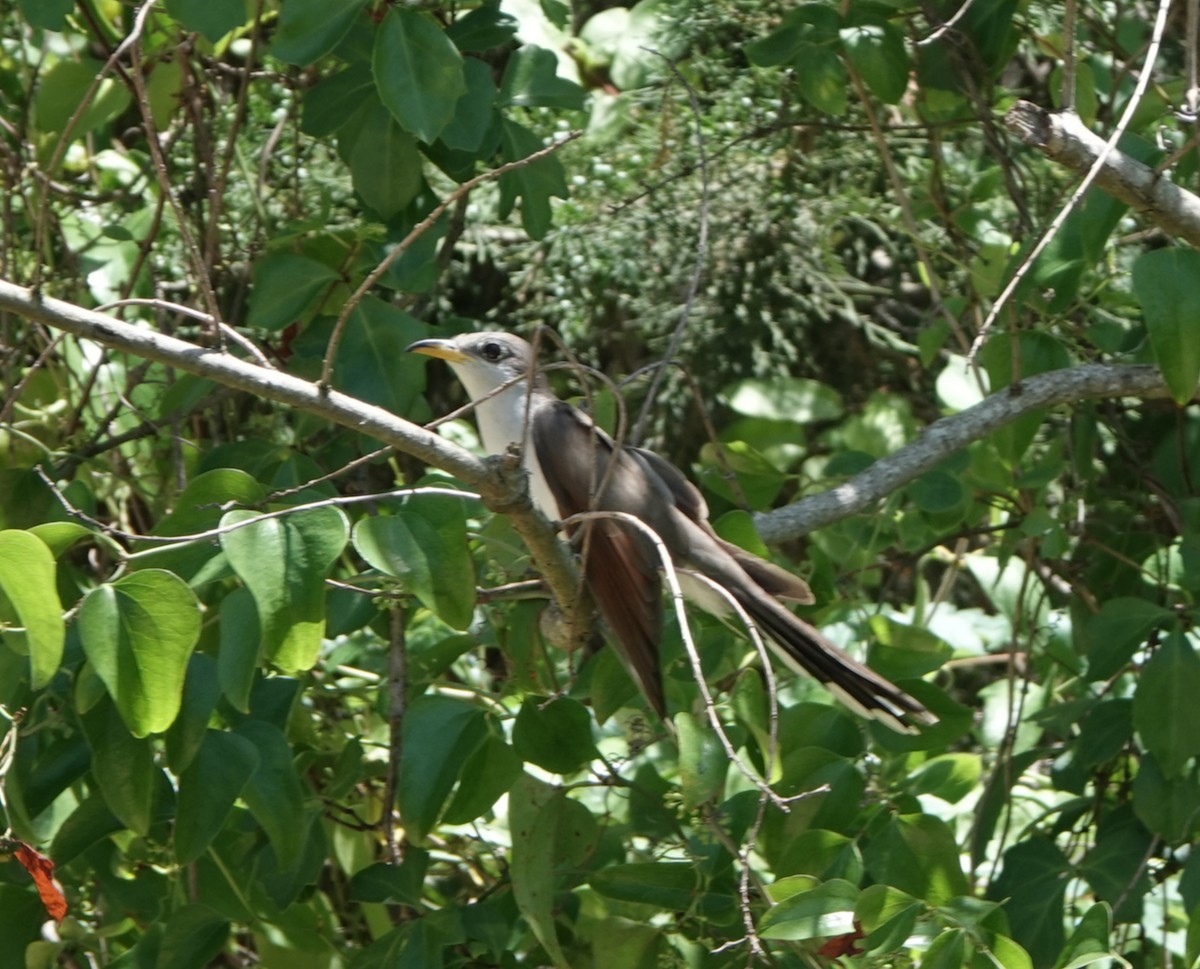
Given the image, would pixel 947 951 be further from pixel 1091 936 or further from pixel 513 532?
pixel 513 532

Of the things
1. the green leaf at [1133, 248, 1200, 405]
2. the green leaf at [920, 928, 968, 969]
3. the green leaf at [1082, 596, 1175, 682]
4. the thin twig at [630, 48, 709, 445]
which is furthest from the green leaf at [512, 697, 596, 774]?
the green leaf at [1133, 248, 1200, 405]

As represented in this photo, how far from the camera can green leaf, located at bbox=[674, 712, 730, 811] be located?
2326mm

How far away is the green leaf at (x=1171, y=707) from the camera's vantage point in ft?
10.4

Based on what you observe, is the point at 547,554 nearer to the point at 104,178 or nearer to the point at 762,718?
the point at 762,718

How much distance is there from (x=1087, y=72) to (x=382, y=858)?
2.52 metres

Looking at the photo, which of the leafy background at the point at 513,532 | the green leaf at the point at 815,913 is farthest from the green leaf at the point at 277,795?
the green leaf at the point at 815,913

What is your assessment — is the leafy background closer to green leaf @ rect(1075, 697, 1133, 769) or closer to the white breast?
green leaf @ rect(1075, 697, 1133, 769)

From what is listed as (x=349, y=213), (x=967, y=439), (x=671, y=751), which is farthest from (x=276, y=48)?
(x=671, y=751)

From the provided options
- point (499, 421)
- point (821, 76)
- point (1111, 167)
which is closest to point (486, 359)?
point (499, 421)

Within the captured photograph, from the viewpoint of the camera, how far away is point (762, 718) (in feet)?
10.0

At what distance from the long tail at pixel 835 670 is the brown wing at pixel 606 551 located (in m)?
0.33

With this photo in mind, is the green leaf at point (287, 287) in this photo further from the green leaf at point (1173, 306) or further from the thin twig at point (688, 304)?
the green leaf at point (1173, 306)

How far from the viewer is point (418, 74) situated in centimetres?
295

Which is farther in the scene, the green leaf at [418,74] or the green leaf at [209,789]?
the green leaf at [418,74]
